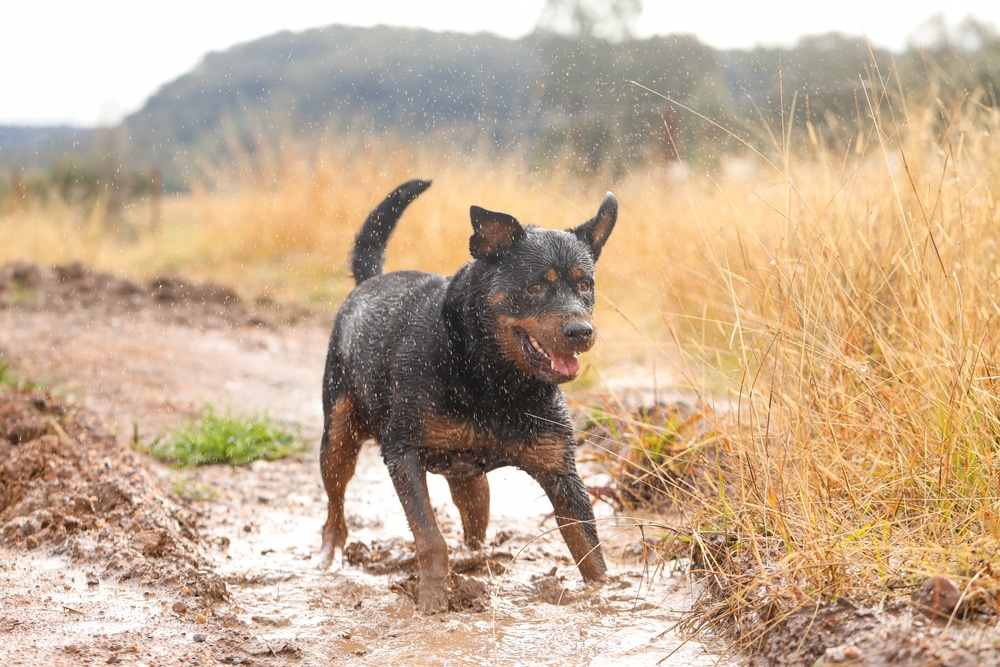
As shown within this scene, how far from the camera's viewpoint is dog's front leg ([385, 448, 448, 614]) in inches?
141

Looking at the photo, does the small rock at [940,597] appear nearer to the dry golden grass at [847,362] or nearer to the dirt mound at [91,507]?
the dry golden grass at [847,362]

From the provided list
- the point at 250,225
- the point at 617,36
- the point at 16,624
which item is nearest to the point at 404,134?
the point at 250,225

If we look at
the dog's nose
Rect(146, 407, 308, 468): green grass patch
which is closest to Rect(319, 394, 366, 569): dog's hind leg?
the dog's nose

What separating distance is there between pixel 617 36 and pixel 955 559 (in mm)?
6722

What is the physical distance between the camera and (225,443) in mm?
6027

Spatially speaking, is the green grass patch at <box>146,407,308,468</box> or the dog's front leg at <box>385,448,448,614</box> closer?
the dog's front leg at <box>385,448,448,614</box>

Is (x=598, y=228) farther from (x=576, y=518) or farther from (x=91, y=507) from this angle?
(x=91, y=507)

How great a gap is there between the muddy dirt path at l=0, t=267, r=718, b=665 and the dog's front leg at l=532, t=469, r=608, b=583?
9cm

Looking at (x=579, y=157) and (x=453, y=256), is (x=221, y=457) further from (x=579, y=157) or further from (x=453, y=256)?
(x=579, y=157)

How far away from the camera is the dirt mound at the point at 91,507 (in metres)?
3.81

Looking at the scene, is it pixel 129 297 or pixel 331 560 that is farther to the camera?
pixel 129 297

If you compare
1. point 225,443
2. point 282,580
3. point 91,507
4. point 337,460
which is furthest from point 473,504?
point 225,443

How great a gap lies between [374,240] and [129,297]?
713 cm

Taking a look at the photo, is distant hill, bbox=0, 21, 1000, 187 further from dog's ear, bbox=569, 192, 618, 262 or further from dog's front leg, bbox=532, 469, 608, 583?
dog's front leg, bbox=532, 469, 608, 583
